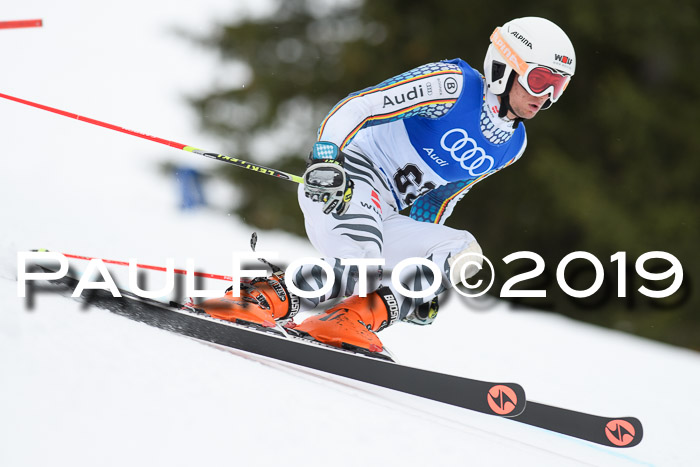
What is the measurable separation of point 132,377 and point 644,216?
10116 mm

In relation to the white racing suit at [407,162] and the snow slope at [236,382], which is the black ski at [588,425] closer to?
the snow slope at [236,382]

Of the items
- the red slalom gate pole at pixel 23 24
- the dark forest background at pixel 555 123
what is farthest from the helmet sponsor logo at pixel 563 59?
the dark forest background at pixel 555 123

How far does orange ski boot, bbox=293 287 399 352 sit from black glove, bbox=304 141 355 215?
2.02 ft

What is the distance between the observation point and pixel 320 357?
10.7 ft

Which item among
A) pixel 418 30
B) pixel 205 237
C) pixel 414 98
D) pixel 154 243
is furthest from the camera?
pixel 418 30

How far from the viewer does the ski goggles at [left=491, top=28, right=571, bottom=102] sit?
330 centimetres

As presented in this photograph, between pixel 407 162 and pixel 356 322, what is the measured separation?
2.33 ft

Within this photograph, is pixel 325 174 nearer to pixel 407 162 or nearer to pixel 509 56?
pixel 407 162

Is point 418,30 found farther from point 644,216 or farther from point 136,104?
point 136,104

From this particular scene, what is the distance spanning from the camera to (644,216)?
37.6 ft

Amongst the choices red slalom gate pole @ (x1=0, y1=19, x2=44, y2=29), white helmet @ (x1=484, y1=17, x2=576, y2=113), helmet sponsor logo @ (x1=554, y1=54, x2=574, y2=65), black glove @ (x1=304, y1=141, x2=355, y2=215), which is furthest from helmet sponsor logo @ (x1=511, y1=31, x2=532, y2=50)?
red slalom gate pole @ (x1=0, y1=19, x2=44, y2=29)

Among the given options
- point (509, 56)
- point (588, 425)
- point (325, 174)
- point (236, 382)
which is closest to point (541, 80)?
point (509, 56)

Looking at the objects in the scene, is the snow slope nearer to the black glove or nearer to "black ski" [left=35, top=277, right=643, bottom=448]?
"black ski" [left=35, top=277, right=643, bottom=448]

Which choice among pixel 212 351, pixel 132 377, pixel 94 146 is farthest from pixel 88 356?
pixel 94 146
